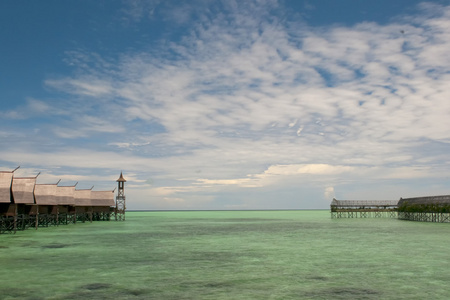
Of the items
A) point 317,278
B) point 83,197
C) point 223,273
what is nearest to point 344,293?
point 317,278

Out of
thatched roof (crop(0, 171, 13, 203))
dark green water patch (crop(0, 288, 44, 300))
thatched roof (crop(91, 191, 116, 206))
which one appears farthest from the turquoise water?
thatched roof (crop(91, 191, 116, 206))

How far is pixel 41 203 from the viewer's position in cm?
5962

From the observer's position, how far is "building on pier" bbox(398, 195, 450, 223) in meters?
70.9

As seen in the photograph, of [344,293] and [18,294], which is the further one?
[344,293]

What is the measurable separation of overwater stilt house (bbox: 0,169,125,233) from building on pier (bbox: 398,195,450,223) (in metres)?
61.6

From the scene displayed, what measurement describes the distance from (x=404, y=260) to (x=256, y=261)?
352 inches

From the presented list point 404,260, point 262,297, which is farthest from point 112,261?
point 404,260

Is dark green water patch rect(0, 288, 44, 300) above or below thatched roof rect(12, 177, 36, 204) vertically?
below

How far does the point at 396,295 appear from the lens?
15211mm

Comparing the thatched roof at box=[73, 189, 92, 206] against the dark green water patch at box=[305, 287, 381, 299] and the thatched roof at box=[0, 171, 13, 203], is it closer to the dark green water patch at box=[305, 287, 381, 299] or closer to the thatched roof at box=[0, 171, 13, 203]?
the thatched roof at box=[0, 171, 13, 203]

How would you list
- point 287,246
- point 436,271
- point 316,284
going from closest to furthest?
point 316,284 → point 436,271 → point 287,246

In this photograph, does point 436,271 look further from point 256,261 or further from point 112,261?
point 112,261

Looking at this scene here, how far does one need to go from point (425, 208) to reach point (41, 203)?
68955mm

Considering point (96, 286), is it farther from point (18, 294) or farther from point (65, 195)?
point (65, 195)
